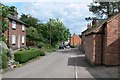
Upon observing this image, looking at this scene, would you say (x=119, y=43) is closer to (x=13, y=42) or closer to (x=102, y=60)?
(x=102, y=60)

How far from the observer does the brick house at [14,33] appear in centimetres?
4200

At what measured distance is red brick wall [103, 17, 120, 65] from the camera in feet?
86.0

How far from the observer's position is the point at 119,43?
87.1 ft

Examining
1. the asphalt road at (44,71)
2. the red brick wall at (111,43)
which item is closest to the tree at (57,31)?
the asphalt road at (44,71)

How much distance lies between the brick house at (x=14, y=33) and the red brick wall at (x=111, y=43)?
18.0m

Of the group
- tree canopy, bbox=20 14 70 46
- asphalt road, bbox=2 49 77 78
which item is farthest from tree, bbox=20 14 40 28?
asphalt road, bbox=2 49 77 78

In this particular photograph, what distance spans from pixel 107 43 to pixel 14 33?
2229 cm

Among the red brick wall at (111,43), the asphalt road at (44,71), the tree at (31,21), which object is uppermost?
the tree at (31,21)

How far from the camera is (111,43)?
26641 mm

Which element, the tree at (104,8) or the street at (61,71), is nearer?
the street at (61,71)

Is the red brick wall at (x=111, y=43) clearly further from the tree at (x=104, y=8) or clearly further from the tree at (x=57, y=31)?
the tree at (x=57, y=31)

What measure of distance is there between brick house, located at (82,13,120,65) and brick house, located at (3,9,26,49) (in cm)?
1660

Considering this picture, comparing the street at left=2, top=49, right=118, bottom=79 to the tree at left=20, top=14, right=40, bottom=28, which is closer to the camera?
the street at left=2, top=49, right=118, bottom=79

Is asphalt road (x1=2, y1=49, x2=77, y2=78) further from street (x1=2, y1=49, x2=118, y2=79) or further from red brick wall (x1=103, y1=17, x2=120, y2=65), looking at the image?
red brick wall (x1=103, y1=17, x2=120, y2=65)
